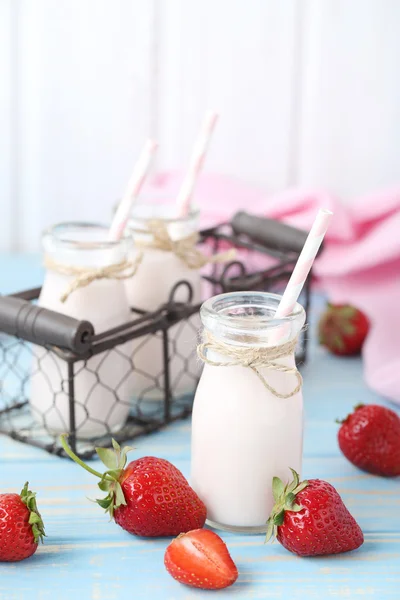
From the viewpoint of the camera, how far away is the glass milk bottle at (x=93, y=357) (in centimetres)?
108

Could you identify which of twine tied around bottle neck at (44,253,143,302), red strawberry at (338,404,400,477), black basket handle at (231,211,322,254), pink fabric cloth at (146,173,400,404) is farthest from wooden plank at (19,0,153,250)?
red strawberry at (338,404,400,477)

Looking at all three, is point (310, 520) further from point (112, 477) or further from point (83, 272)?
point (83, 272)

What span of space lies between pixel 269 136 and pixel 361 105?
18 cm

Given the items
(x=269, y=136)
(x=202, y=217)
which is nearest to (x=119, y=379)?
(x=202, y=217)

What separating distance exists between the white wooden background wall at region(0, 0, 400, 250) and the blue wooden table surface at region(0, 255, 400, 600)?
90cm

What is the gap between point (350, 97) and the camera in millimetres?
1889

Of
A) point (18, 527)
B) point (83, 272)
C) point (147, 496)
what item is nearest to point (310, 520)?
point (147, 496)

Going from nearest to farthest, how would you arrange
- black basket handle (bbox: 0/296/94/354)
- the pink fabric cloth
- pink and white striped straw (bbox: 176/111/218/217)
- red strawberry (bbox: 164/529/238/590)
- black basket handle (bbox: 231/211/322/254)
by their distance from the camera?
red strawberry (bbox: 164/529/238/590) → black basket handle (bbox: 0/296/94/354) → pink and white striped straw (bbox: 176/111/218/217) → black basket handle (bbox: 231/211/322/254) → the pink fabric cloth

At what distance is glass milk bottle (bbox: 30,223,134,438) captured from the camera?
3.55 feet

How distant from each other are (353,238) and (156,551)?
86 centimetres

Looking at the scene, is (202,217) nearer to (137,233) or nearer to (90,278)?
(137,233)

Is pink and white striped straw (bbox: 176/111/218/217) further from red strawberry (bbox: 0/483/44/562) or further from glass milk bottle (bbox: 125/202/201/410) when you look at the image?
red strawberry (bbox: 0/483/44/562)

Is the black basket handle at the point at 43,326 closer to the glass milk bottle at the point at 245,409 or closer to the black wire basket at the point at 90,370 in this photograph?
the black wire basket at the point at 90,370

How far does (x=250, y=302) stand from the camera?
95 centimetres
